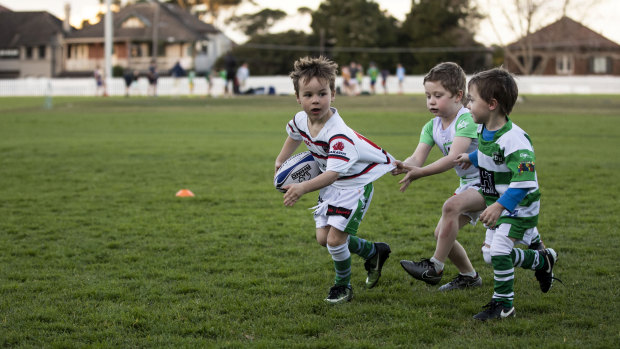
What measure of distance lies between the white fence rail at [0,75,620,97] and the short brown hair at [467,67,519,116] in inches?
1628

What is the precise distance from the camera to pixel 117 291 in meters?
5.35

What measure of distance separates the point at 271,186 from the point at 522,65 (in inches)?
2430

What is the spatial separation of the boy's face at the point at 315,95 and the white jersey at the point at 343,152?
0.17 metres

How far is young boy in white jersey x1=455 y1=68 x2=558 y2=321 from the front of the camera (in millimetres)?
4473

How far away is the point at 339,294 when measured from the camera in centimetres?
514

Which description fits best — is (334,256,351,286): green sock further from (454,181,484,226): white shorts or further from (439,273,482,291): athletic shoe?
(454,181,484,226): white shorts

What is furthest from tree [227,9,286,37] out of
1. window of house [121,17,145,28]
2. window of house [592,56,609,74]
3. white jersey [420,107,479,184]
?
white jersey [420,107,479,184]

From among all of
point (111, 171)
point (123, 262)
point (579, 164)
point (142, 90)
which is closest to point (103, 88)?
point (142, 90)

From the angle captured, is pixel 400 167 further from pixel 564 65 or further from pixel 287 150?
pixel 564 65

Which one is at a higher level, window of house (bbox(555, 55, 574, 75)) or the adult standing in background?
window of house (bbox(555, 55, 574, 75))

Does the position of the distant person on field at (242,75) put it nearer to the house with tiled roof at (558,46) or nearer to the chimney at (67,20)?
the house with tiled roof at (558,46)

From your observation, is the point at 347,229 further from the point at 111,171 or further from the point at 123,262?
the point at 111,171

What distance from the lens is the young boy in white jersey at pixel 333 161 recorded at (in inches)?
191

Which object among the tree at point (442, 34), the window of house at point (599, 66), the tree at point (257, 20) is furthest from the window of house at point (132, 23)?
the window of house at point (599, 66)
